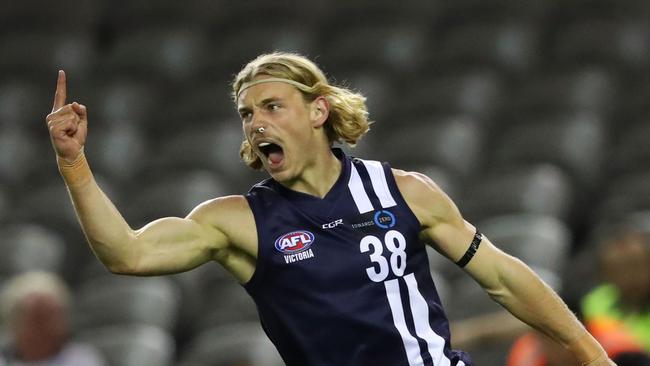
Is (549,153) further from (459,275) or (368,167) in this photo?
(368,167)

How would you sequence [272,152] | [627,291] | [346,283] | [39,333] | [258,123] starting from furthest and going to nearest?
[39,333], [627,291], [272,152], [258,123], [346,283]

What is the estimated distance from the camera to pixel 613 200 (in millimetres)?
7723

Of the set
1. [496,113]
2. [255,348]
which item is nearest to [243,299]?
[255,348]

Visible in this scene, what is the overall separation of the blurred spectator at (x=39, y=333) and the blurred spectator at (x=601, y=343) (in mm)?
2113

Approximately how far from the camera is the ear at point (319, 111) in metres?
4.33

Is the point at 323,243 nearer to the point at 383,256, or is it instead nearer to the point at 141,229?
the point at 383,256

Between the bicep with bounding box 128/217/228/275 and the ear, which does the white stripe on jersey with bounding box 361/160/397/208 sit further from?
the bicep with bounding box 128/217/228/275

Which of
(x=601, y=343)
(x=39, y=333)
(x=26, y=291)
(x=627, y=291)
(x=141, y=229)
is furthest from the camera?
(x=26, y=291)

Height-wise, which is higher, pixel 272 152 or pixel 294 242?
pixel 272 152

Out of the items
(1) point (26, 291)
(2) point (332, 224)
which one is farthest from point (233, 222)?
(1) point (26, 291)

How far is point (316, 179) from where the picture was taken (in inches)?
169

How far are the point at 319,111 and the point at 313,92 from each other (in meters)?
0.07

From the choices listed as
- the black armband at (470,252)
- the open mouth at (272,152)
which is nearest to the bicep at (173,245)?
the open mouth at (272,152)

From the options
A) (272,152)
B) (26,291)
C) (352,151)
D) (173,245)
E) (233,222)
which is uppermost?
(352,151)
